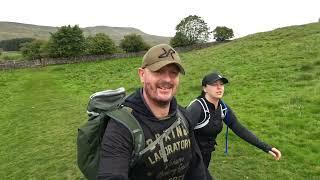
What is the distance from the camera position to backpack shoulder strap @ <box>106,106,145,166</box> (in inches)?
134

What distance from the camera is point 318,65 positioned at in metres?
27.4

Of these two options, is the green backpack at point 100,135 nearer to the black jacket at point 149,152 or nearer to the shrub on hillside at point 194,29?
the black jacket at point 149,152

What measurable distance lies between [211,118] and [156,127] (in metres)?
3.23

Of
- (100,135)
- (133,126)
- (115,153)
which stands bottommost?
(115,153)

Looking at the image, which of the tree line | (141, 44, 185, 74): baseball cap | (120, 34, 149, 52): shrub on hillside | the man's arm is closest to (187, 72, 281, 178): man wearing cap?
(141, 44, 185, 74): baseball cap

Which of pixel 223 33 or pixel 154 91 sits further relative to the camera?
pixel 223 33

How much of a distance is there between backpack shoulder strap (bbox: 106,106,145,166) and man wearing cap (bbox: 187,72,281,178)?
303 cm

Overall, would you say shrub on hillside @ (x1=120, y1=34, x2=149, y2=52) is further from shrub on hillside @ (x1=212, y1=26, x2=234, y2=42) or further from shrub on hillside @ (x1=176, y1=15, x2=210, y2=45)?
shrub on hillside @ (x1=212, y1=26, x2=234, y2=42)

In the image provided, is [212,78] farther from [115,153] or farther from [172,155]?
[115,153]

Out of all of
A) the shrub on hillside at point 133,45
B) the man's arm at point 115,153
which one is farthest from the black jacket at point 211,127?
the shrub on hillside at point 133,45

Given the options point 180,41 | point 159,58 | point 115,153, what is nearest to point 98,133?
point 115,153

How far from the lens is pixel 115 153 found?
3.34 metres

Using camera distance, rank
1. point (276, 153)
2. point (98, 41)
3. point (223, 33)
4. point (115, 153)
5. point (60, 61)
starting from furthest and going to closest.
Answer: point (223, 33), point (98, 41), point (60, 61), point (276, 153), point (115, 153)

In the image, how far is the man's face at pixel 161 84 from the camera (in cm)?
365
